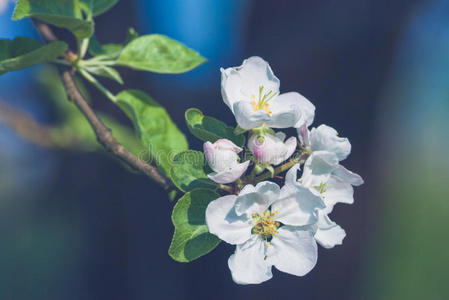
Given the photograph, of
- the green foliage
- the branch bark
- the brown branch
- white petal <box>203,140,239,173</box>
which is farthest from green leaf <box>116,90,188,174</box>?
the branch bark

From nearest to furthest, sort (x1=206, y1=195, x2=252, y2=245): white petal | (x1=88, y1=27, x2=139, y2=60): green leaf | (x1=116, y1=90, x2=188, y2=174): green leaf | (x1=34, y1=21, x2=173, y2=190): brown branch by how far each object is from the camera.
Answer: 1. (x1=206, y1=195, x2=252, y2=245): white petal
2. (x1=34, y1=21, x2=173, y2=190): brown branch
3. (x1=116, y1=90, x2=188, y2=174): green leaf
4. (x1=88, y1=27, x2=139, y2=60): green leaf

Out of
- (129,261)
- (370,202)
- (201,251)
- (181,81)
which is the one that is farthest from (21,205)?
(201,251)

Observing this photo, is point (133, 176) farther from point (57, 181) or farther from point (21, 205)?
point (21, 205)

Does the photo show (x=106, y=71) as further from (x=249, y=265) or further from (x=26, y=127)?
(x=26, y=127)

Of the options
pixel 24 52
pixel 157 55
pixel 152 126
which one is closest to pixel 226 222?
pixel 152 126

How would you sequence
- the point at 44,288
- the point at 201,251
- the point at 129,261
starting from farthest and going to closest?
the point at 44,288
the point at 129,261
the point at 201,251

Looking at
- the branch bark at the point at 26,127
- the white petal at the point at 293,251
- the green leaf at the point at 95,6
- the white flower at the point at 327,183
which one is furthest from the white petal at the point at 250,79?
the branch bark at the point at 26,127

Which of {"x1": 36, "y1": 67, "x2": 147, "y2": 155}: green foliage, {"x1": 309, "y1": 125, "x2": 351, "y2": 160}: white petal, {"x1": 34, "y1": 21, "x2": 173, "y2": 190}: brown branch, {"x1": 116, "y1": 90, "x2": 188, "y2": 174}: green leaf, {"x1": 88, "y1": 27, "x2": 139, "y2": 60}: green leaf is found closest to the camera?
{"x1": 309, "y1": 125, "x2": 351, "y2": 160}: white petal

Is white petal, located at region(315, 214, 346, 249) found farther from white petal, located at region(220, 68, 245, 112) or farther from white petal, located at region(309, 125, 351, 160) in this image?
white petal, located at region(220, 68, 245, 112)
